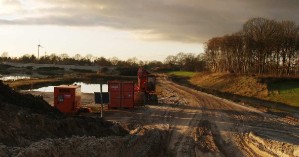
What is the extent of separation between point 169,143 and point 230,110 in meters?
15.4

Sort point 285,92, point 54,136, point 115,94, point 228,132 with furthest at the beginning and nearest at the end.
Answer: point 285,92, point 115,94, point 228,132, point 54,136

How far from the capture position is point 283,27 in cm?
6669

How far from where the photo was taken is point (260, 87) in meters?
51.8

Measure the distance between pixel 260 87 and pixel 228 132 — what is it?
2994 centimetres

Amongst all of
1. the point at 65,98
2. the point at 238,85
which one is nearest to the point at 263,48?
the point at 238,85

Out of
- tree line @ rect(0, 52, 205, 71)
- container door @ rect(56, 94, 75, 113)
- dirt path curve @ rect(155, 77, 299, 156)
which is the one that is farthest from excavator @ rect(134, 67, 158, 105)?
tree line @ rect(0, 52, 205, 71)

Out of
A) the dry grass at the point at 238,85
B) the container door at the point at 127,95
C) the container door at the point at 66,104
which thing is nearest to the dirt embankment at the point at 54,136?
the container door at the point at 66,104

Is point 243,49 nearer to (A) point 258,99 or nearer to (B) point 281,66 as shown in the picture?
(B) point 281,66

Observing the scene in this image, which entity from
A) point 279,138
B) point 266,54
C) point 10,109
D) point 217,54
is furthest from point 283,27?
point 10,109

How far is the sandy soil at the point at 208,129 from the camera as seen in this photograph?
18.4 m

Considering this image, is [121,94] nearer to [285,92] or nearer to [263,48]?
[285,92]

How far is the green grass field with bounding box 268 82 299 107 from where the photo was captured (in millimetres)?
44150

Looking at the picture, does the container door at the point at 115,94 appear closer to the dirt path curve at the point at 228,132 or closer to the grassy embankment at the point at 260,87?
the dirt path curve at the point at 228,132

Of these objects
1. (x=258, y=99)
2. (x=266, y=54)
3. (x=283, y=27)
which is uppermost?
(x=283, y=27)
